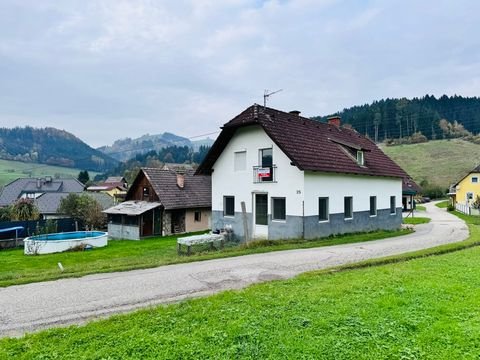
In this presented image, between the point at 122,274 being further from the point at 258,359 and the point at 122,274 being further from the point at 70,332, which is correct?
Answer: the point at 258,359

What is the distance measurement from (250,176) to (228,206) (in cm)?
259

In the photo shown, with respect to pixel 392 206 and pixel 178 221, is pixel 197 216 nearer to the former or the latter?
pixel 178 221

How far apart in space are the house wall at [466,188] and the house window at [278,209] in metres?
43.2

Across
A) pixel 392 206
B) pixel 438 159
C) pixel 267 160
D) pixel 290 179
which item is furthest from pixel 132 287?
pixel 438 159

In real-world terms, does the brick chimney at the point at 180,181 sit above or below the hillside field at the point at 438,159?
below

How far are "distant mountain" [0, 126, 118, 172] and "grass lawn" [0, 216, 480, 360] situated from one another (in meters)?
164

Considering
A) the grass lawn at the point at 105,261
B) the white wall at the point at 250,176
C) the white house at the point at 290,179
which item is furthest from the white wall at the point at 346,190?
the grass lawn at the point at 105,261

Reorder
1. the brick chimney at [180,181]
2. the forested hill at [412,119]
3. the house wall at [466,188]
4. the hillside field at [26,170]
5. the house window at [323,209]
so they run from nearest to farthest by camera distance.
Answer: the house window at [323,209] → the brick chimney at [180,181] → the house wall at [466,188] → the forested hill at [412,119] → the hillside field at [26,170]

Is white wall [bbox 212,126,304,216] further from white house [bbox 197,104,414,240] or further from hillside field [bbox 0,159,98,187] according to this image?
hillside field [bbox 0,159,98,187]

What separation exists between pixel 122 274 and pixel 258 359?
6.35m

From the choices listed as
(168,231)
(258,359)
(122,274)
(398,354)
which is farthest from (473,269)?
(168,231)

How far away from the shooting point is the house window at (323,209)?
17844 millimetres

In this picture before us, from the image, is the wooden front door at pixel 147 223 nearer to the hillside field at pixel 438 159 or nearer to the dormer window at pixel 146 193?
the dormer window at pixel 146 193

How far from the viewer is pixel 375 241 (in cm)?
1672
